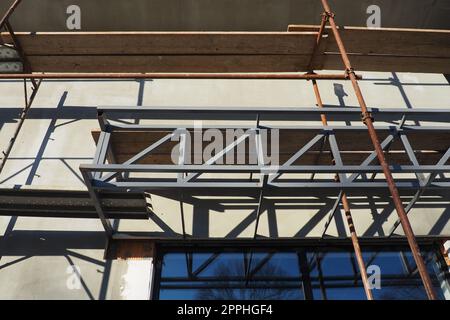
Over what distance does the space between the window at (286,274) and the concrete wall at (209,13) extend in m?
5.73

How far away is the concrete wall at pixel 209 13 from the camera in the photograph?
9500 mm

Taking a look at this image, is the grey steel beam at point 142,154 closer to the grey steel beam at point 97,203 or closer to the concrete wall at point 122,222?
the grey steel beam at point 97,203

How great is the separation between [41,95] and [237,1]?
5.03m

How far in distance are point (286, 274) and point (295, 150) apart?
2121mm

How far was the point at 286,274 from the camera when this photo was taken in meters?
6.52

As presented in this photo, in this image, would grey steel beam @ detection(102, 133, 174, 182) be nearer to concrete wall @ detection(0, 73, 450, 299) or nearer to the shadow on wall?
concrete wall @ detection(0, 73, 450, 299)

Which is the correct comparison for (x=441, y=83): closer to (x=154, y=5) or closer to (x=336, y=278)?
(x=336, y=278)

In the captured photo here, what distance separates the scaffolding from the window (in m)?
0.57

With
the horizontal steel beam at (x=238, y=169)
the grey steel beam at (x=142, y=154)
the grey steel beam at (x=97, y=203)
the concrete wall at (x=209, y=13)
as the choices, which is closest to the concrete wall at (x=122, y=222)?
the grey steel beam at (x=97, y=203)

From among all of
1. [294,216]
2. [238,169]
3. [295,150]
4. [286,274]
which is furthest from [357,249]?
[295,150]

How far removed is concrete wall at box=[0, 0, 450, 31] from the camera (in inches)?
374

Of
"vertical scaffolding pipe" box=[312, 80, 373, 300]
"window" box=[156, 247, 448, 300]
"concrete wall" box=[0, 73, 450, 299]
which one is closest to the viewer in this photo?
"vertical scaffolding pipe" box=[312, 80, 373, 300]

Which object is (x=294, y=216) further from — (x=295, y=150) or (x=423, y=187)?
(x=423, y=187)

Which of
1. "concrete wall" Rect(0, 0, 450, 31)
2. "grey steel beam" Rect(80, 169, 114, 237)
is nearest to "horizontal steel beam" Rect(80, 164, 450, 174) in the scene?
"grey steel beam" Rect(80, 169, 114, 237)
